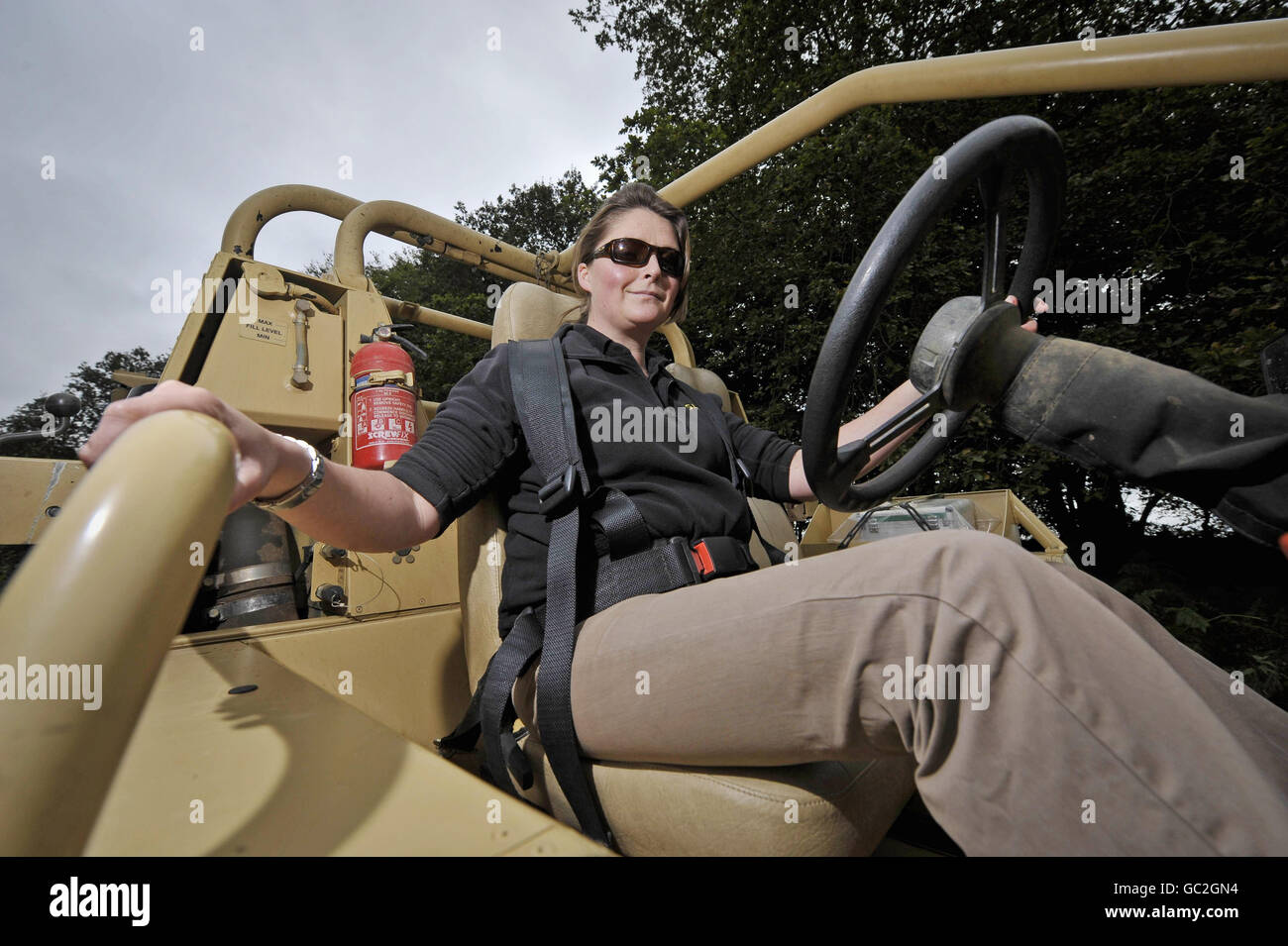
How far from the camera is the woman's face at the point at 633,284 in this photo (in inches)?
54.9

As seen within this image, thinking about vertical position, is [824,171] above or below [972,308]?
above

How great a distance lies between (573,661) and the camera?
2.75 feet

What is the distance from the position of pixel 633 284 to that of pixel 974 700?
1.11 metres

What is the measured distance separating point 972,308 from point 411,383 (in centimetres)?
121

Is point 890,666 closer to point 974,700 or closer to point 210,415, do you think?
point 974,700

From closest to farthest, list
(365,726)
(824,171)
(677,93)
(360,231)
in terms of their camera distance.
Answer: (365,726) → (360,231) → (824,171) → (677,93)

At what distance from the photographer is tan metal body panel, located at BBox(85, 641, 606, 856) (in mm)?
522

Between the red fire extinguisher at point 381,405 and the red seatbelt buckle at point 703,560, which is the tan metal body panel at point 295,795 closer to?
the red seatbelt buckle at point 703,560

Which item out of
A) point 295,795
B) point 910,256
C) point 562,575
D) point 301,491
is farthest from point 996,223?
point 295,795

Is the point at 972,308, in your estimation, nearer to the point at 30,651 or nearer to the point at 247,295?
the point at 30,651

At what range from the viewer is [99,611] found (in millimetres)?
329

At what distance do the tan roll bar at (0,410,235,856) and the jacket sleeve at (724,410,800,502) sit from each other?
1.18m

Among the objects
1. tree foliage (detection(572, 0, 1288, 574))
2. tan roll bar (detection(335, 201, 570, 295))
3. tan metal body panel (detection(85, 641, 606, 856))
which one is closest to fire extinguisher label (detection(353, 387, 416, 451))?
tan roll bar (detection(335, 201, 570, 295))

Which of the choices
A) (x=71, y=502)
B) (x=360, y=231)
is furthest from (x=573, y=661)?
(x=360, y=231)
